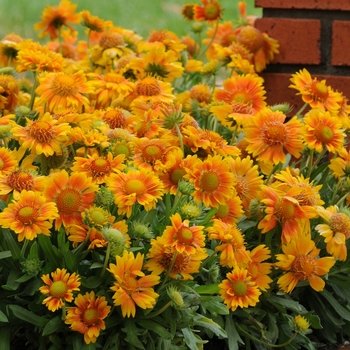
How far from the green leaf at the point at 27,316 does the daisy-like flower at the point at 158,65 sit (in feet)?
2.92

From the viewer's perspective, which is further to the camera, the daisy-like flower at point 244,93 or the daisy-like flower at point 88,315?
the daisy-like flower at point 244,93

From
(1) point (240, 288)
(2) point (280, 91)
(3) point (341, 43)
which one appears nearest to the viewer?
(1) point (240, 288)

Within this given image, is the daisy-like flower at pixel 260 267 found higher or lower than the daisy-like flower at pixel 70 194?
lower

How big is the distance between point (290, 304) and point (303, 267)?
116 millimetres

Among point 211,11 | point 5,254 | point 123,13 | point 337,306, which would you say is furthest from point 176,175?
point 123,13

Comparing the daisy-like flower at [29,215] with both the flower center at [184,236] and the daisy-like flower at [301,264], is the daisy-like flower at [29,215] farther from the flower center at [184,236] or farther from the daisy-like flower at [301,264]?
the daisy-like flower at [301,264]

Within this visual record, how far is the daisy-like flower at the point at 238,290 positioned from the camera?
1.73m

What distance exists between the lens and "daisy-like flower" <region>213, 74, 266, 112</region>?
2.12 metres

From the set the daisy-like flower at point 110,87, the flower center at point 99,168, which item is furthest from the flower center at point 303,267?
the daisy-like flower at point 110,87

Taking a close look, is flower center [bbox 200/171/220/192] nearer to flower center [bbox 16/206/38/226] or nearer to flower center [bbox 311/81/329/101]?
flower center [bbox 16/206/38/226]

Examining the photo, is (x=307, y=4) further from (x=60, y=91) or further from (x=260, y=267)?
(x=260, y=267)

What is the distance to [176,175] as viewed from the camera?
1.76 m

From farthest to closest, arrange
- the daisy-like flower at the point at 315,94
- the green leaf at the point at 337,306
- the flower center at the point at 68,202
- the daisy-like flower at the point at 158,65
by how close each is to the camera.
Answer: the daisy-like flower at the point at 158,65 < the daisy-like flower at the point at 315,94 < the green leaf at the point at 337,306 < the flower center at the point at 68,202

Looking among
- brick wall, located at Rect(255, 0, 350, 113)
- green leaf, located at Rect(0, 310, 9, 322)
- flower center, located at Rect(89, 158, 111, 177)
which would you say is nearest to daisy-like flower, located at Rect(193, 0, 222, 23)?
brick wall, located at Rect(255, 0, 350, 113)
